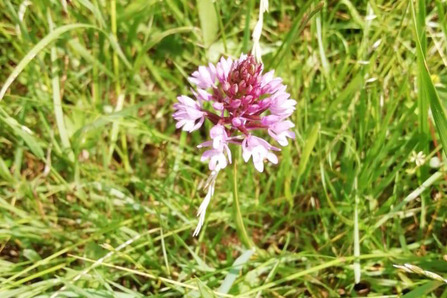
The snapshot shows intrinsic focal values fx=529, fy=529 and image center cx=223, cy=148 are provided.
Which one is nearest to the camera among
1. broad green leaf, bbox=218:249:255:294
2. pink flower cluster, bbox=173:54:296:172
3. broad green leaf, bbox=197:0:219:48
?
pink flower cluster, bbox=173:54:296:172

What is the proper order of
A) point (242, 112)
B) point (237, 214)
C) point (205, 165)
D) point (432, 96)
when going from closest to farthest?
point (242, 112) < point (432, 96) < point (237, 214) < point (205, 165)

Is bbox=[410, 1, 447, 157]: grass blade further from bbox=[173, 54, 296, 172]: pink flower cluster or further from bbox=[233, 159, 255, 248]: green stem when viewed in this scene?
bbox=[233, 159, 255, 248]: green stem

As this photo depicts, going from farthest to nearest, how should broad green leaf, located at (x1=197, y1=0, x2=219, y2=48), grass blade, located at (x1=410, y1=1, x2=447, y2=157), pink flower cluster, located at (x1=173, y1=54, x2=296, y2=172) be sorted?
broad green leaf, located at (x1=197, y1=0, x2=219, y2=48) → grass blade, located at (x1=410, y1=1, x2=447, y2=157) → pink flower cluster, located at (x1=173, y1=54, x2=296, y2=172)

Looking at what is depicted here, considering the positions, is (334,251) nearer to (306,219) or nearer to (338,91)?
(306,219)

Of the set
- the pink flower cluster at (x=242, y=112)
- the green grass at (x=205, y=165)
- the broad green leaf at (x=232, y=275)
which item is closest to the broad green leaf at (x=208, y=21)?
the green grass at (x=205, y=165)

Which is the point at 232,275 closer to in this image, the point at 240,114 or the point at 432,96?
the point at 240,114

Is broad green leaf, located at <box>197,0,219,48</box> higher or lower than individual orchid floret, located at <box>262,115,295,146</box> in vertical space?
higher

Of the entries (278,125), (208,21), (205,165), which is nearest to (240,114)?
(278,125)

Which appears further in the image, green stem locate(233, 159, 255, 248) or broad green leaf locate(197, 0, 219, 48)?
broad green leaf locate(197, 0, 219, 48)

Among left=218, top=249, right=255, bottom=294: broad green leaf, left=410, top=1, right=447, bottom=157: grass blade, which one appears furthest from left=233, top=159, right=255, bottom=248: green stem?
left=410, top=1, right=447, bottom=157: grass blade
